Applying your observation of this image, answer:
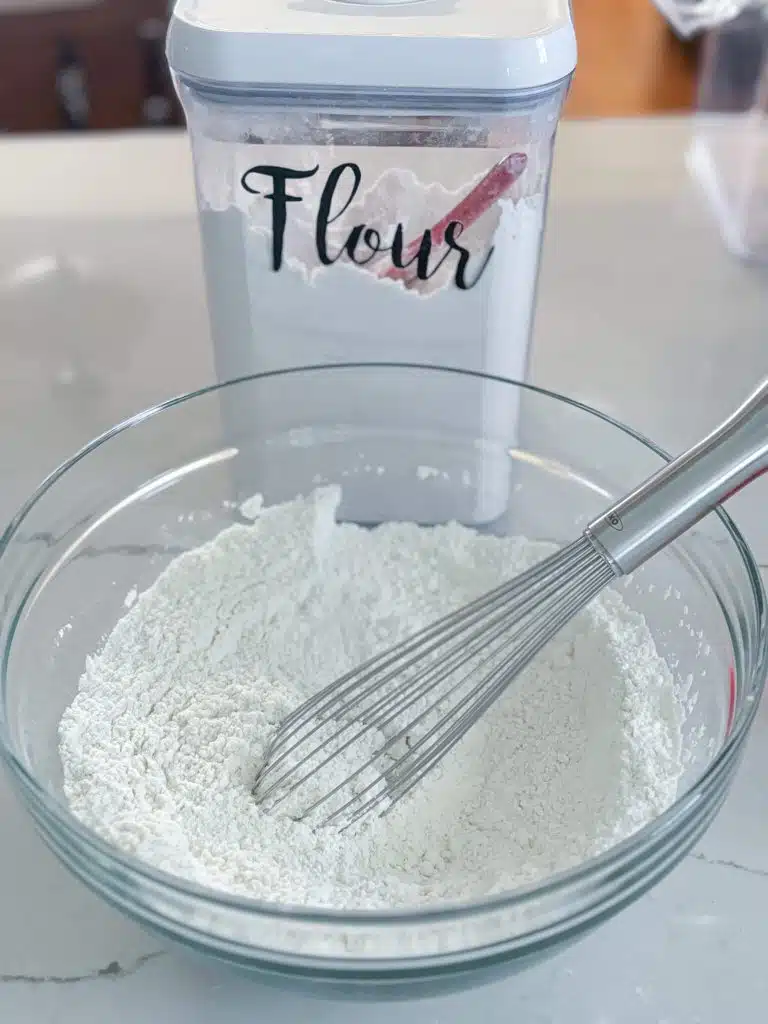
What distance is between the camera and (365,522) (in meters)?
0.69

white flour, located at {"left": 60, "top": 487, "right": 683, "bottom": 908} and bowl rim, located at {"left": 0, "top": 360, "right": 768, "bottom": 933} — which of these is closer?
bowl rim, located at {"left": 0, "top": 360, "right": 768, "bottom": 933}

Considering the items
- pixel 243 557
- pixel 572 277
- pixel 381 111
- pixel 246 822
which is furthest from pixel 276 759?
pixel 572 277

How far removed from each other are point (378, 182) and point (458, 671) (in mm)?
254

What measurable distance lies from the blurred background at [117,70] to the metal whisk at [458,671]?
1.54m

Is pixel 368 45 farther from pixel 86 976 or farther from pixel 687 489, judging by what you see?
pixel 86 976

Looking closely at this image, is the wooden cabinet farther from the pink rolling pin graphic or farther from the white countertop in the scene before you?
the pink rolling pin graphic

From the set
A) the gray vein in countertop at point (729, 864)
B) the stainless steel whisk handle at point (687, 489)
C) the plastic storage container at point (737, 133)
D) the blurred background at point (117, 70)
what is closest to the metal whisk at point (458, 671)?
the stainless steel whisk handle at point (687, 489)

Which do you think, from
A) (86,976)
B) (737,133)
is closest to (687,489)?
(86,976)

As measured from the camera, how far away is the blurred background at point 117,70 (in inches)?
75.5

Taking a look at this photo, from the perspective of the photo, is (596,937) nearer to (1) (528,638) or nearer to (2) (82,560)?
(1) (528,638)

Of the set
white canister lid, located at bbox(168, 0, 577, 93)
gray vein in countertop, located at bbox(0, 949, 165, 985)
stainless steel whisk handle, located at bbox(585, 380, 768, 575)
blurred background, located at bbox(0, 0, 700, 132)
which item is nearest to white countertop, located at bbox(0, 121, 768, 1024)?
gray vein in countertop, located at bbox(0, 949, 165, 985)

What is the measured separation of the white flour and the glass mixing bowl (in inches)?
0.9

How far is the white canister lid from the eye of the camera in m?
0.52

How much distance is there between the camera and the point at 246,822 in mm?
504
